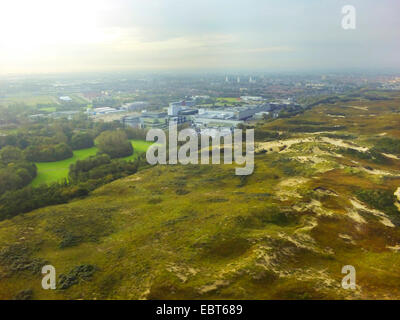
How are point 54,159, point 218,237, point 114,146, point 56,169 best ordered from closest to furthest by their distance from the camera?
point 218,237 < point 56,169 < point 54,159 < point 114,146

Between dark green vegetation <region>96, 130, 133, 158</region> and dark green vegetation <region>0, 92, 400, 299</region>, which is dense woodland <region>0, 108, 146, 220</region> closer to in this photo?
dark green vegetation <region>96, 130, 133, 158</region>

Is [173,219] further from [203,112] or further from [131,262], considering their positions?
[203,112]

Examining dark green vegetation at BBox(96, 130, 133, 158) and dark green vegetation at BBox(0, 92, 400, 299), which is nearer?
dark green vegetation at BBox(0, 92, 400, 299)

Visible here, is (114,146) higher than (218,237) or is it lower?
higher

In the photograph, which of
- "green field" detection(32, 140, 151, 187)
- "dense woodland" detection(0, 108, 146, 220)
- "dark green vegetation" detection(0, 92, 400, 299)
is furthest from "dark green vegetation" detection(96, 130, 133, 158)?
"dark green vegetation" detection(0, 92, 400, 299)

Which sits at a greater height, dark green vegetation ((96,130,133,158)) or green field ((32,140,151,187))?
dark green vegetation ((96,130,133,158))

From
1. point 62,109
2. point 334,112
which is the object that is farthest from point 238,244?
point 62,109

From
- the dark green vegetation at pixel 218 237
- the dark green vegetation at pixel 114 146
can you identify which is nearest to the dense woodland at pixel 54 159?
the dark green vegetation at pixel 114 146

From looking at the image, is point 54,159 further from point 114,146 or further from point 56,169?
point 114,146

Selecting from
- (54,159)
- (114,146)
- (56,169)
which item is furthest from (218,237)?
(54,159)
